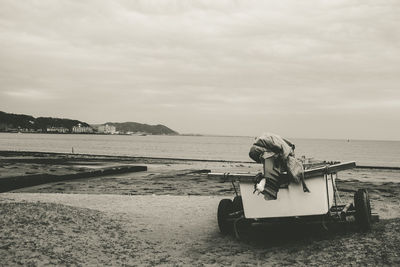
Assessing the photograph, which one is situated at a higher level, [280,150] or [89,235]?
[280,150]

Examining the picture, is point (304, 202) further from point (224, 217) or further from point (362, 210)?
point (224, 217)

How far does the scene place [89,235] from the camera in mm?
8234

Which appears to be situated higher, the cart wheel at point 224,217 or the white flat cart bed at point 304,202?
the white flat cart bed at point 304,202

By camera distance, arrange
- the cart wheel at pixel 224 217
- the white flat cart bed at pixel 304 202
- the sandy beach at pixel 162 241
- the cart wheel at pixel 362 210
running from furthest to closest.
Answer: the cart wheel at pixel 224 217, the cart wheel at pixel 362 210, the white flat cart bed at pixel 304 202, the sandy beach at pixel 162 241

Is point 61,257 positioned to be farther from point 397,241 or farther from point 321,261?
point 397,241

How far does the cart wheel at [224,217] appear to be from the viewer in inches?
349

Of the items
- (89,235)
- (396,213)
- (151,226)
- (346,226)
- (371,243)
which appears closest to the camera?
(371,243)

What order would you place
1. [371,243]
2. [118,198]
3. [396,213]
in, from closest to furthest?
[371,243]
[396,213]
[118,198]

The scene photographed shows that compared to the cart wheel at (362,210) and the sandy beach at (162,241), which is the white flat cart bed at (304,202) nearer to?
the cart wheel at (362,210)

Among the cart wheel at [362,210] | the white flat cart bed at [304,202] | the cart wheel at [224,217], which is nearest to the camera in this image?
the white flat cart bed at [304,202]

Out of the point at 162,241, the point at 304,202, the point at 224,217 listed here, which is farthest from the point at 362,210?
the point at 162,241

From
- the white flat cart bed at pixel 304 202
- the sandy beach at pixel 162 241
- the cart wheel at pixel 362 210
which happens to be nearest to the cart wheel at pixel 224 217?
the sandy beach at pixel 162 241

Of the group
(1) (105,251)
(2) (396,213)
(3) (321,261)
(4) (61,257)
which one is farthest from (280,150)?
(2) (396,213)

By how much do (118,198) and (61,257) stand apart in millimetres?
7601
